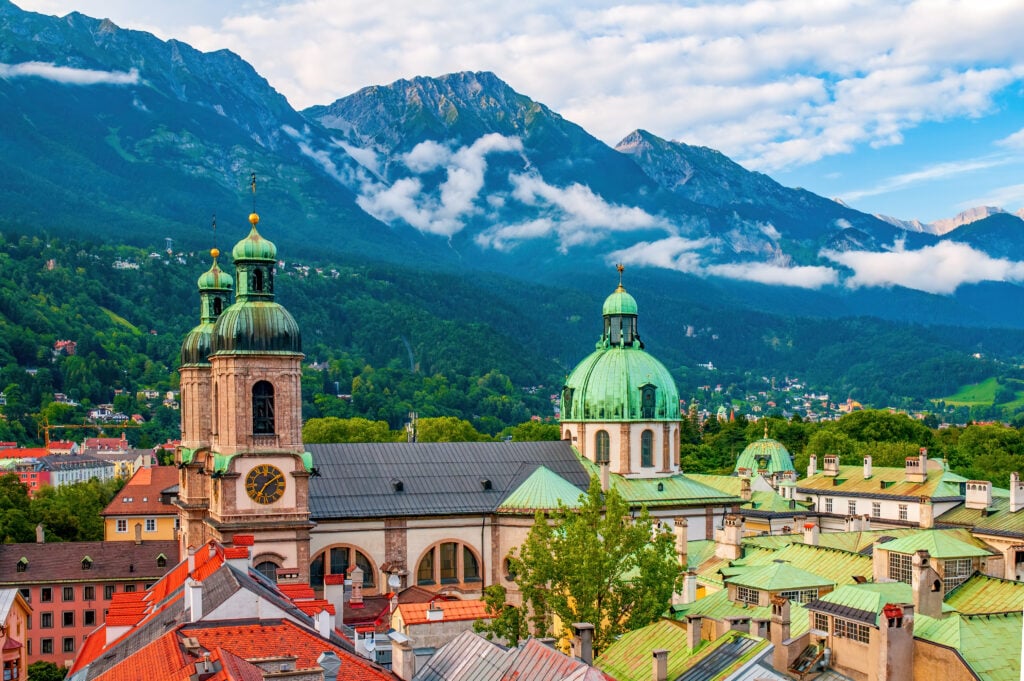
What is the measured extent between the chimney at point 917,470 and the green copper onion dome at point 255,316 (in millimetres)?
50564

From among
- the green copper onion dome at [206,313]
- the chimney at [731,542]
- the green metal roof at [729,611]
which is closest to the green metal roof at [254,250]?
the green copper onion dome at [206,313]

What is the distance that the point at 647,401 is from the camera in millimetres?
75750

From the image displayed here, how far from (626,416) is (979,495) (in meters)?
23.0

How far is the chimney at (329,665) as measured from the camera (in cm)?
2947

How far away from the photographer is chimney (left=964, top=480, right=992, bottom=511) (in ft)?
241

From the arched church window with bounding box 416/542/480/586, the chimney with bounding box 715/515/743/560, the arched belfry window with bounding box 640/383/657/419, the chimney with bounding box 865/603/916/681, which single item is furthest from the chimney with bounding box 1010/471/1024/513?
the chimney with bounding box 865/603/916/681

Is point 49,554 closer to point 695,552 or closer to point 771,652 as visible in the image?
point 695,552

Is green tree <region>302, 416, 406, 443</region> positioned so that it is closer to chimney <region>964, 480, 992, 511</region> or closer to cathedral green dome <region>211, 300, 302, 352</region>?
cathedral green dome <region>211, 300, 302, 352</region>

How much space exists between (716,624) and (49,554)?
47435mm

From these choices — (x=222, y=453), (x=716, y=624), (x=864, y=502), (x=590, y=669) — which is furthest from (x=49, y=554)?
(x=864, y=502)

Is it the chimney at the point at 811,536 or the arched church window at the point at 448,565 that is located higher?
the chimney at the point at 811,536

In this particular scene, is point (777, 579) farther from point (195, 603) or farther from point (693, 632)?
point (195, 603)

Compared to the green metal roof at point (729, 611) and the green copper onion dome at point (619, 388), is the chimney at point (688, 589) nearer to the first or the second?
the green metal roof at point (729, 611)

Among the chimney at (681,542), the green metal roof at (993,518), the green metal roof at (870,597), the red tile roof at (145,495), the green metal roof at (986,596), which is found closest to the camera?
the green metal roof at (870,597)
